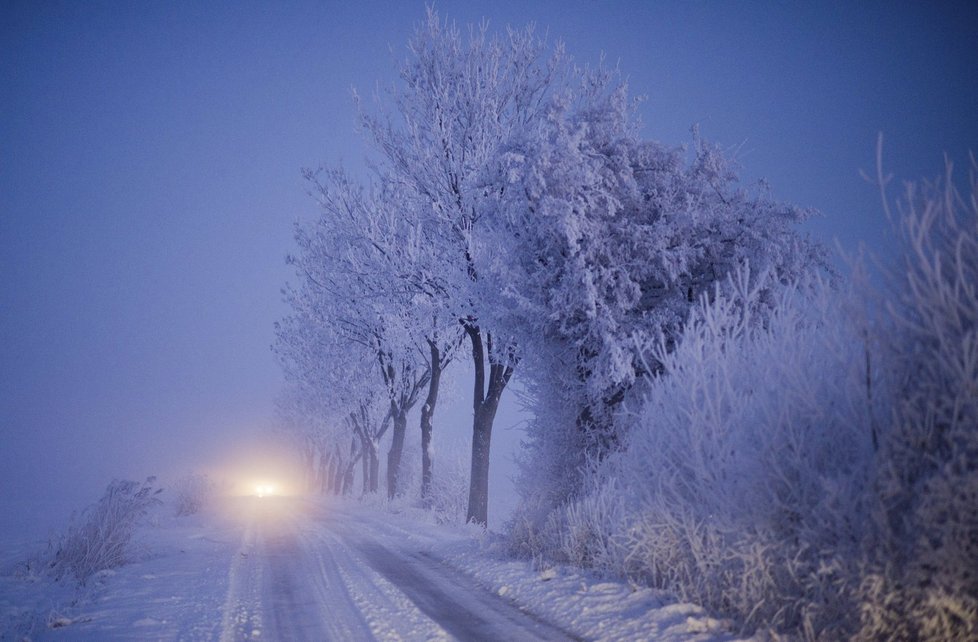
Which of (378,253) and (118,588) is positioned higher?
(378,253)

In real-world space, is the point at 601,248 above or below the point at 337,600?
above

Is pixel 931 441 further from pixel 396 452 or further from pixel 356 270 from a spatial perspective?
pixel 396 452

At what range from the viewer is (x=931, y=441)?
317 centimetres

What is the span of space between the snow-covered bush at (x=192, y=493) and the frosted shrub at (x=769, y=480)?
70.4 ft

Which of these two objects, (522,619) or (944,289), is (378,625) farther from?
(944,289)

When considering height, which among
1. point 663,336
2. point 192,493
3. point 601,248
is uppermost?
point 601,248

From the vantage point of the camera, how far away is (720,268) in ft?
35.7

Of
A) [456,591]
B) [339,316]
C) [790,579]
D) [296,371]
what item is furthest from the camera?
[296,371]

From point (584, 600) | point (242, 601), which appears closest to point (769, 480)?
point (584, 600)

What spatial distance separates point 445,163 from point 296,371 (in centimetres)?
2018

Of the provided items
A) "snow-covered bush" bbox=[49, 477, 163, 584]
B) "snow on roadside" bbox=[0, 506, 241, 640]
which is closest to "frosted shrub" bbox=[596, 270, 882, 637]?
"snow on roadside" bbox=[0, 506, 241, 640]

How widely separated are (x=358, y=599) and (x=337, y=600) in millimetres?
269

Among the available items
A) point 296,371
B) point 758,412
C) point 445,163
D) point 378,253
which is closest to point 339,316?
point 378,253

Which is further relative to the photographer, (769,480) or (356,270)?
(356,270)
